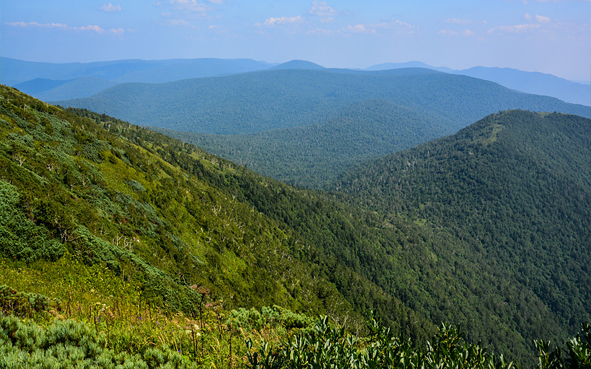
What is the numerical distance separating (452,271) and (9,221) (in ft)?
674

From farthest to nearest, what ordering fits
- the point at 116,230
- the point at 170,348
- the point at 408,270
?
the point at 408,270
the point at 116,230
the point at 170,348

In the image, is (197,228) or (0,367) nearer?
(0,367)

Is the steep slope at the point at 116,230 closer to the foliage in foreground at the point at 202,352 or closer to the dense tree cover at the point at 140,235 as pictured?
the dense tree cover at the point at 140,235

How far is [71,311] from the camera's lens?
1101 centimetres

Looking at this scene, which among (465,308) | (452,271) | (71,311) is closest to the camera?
(71,311)

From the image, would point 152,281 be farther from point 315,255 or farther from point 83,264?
point 315,255

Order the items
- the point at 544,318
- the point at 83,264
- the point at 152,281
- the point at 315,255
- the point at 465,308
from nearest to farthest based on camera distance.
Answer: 1. the point at 83,264
2. the point at 152,281
3. the point at 315,255
4. the point at 465,308
5. the point at 544,318

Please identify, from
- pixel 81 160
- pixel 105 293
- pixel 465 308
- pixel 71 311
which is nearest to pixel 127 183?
pixel 81 160

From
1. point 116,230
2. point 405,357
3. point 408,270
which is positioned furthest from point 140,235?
point 408,270

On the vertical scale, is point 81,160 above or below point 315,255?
above

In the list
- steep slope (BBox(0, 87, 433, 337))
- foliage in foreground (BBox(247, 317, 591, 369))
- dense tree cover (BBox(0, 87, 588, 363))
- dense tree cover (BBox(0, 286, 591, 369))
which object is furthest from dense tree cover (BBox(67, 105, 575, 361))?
foliage in foreground (BBox(247, 317, 591, 369))

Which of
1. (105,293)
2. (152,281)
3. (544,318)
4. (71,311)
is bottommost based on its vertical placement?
(544,318)

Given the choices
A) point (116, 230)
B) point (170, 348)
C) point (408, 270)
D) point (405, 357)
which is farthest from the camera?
point (408, 270)

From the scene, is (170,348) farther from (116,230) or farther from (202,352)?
(116,230)
